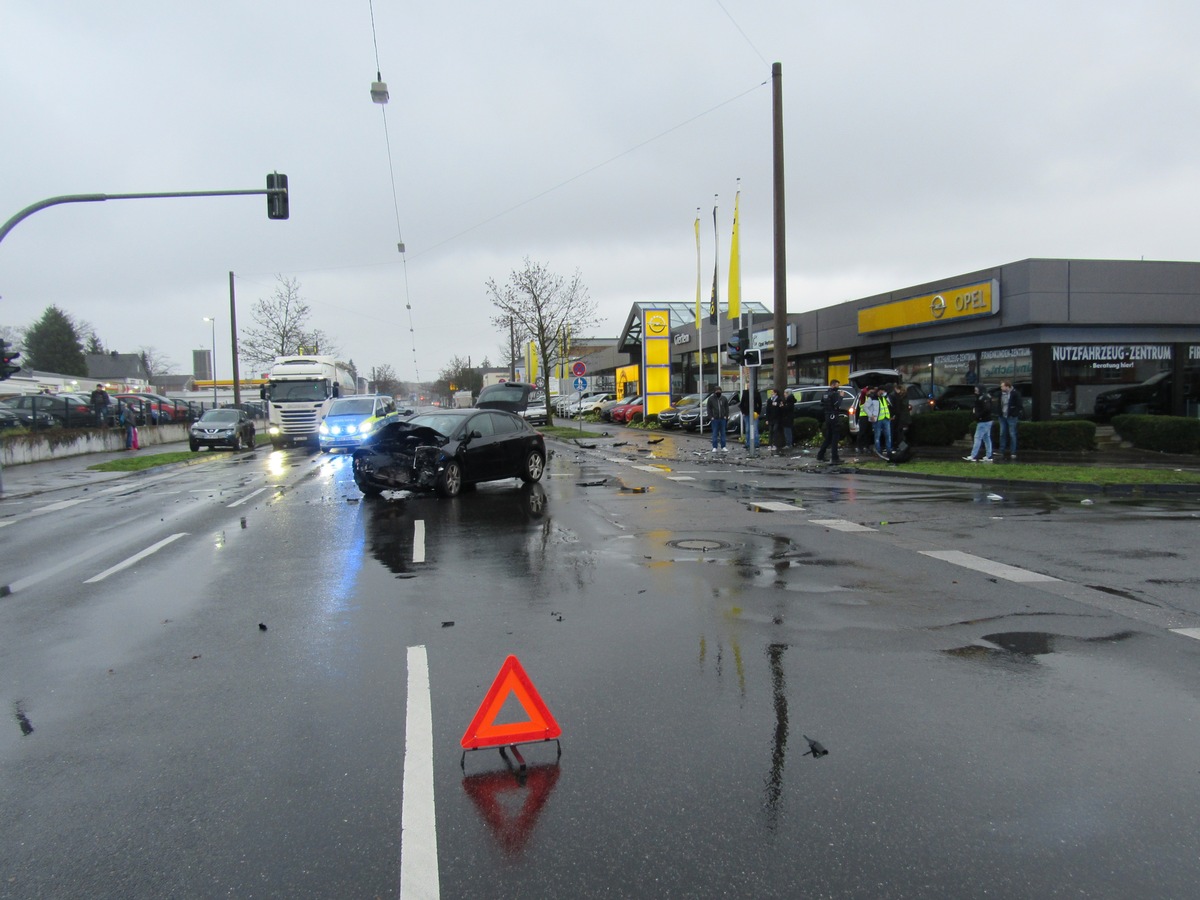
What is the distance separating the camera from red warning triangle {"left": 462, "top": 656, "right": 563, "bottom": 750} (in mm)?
3945

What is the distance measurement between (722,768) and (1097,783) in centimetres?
162

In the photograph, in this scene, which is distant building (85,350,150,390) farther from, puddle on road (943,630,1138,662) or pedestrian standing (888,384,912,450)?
puddle on road (943,630,1138,662)

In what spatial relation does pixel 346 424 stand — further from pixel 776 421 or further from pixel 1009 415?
pixel 1009 415

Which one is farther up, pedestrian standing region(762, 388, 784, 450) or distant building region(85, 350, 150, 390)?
distant building region(85, 350, 150, 390)

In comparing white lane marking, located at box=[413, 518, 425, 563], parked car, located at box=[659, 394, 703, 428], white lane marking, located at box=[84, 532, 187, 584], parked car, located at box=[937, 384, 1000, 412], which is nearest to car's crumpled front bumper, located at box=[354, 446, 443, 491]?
white lane marking, located at box=[413, 518, 425, 563]

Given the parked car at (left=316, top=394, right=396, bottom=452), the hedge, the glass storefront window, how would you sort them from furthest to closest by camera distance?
1. the parked car at (left=316, top=394, right=396, bottom=452)
2. the glass storefront window
3. the hedge

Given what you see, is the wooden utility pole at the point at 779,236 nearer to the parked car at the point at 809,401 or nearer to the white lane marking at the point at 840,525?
the parked car at the point at 809,401

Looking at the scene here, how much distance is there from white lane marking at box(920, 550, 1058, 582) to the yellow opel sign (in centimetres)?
1742

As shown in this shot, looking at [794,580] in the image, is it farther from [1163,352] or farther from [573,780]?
[1163,352]

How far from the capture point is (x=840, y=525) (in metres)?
11.0

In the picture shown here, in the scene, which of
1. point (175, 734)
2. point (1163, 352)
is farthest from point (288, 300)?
point (175, 734)

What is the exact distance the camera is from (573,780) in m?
3.75

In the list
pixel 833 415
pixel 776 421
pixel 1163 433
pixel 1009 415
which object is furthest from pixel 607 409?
pixel 1163 433

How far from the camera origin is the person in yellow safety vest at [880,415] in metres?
19.8
